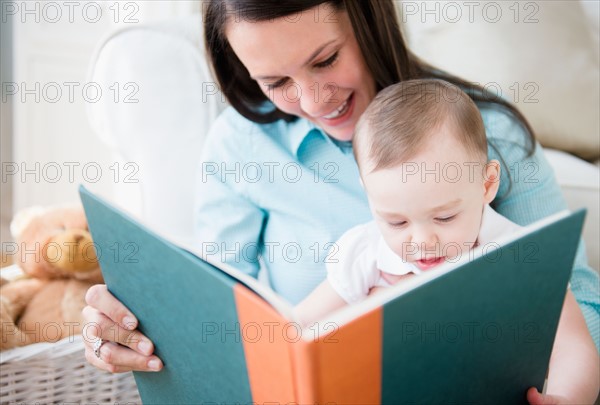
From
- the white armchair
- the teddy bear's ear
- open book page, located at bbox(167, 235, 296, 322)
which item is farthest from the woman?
the teddy bear's ear

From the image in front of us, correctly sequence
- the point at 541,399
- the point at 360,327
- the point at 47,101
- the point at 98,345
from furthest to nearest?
the point at 47,101, the point at 98,345, the point at 541,399, the point at 360,327

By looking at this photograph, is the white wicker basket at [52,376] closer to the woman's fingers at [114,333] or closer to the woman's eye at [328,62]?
the woman's fingers at [114,333]

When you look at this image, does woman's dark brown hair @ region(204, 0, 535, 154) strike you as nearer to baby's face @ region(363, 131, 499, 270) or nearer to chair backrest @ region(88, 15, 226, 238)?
chair backrest @ region(88, 15, 226, 238)

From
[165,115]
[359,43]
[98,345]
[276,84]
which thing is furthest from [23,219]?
[359,43]

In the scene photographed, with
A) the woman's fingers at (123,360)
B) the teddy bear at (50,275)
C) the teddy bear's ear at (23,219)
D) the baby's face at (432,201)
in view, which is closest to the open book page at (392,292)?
the baby's face at (432,201)

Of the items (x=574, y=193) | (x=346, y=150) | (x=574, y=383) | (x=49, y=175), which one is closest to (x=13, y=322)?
(x=346, y=150)

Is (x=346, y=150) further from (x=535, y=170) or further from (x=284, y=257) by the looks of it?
(x=535, y=170)

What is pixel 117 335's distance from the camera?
81 centimetres

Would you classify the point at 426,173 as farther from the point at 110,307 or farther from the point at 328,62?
the point at 110,307

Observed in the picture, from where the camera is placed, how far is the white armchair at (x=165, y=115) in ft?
4.13

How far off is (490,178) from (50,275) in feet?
2.87

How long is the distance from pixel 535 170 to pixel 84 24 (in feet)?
6.08

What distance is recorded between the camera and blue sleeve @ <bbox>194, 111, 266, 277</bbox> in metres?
1.16

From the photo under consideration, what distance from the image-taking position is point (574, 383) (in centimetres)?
79
